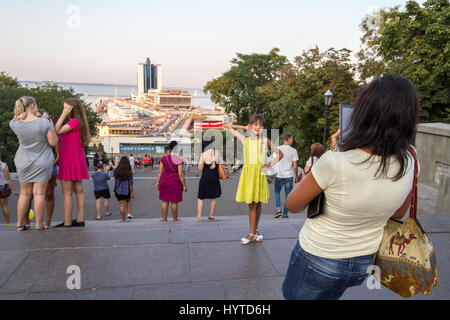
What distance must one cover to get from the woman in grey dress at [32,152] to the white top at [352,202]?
400cm

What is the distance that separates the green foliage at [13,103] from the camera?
3083 cm

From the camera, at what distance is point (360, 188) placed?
1584 mm

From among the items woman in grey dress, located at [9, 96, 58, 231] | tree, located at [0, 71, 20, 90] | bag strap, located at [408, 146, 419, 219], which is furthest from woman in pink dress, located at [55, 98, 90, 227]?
tree, located at [0, 71, 20, 90]

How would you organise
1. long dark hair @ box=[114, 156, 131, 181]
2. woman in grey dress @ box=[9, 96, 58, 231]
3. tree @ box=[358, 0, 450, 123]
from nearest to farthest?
woman in grey dress @ box=[9, 96, 58, 231], long dark hair @ box=[114, 156, 131, 181], tree @ box=[358, 0, 450, 123]

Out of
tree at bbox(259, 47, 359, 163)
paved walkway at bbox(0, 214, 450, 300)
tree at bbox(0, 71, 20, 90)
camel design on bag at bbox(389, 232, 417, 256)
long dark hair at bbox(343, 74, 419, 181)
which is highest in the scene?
tree at bbox(0, 71, 20, 90)

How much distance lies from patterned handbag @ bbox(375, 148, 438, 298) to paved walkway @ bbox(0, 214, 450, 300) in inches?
51.1

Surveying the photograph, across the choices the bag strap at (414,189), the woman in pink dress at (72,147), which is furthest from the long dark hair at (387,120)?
the woman in pink dress at (72,147)

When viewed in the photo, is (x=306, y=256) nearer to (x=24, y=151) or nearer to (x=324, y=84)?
(x=24, y=151)

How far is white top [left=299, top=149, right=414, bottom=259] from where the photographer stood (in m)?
1.58

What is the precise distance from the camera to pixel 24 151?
4.46 meters

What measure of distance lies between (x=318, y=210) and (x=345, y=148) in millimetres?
355

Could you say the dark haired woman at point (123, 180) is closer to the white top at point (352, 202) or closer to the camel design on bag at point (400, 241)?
the white top at point (352, 202)

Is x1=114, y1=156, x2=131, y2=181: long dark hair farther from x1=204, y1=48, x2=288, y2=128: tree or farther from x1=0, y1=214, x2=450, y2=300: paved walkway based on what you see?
x1=204, y1=48, x2=288, y2=128: tree
